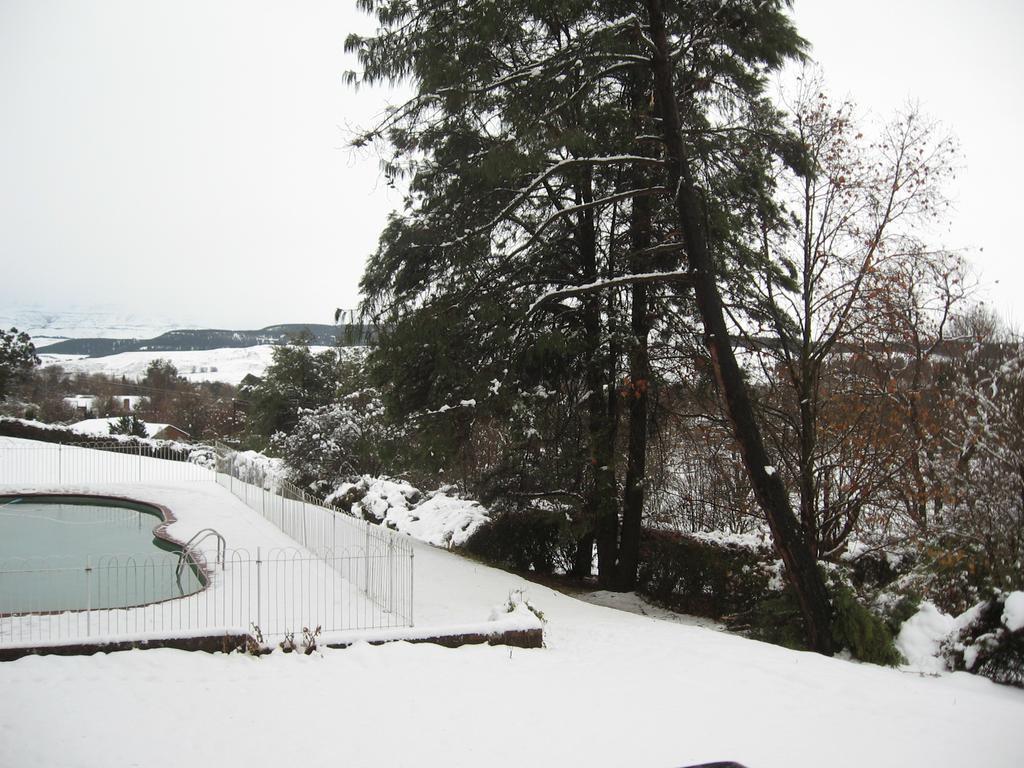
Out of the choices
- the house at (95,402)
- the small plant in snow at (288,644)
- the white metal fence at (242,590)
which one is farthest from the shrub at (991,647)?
the house at (95,402)

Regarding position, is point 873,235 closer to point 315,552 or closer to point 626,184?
point 626,184

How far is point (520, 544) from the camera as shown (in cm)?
1494

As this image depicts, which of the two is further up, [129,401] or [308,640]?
[129,401]

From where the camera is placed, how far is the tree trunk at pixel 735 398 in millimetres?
9109

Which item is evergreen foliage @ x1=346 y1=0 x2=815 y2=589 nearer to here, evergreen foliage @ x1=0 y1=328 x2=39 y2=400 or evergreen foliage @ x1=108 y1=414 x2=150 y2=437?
evergreen foliage @ x1=108 y1=414 x2=150 y2=437

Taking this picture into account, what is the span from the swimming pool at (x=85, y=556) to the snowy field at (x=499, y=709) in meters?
1.49

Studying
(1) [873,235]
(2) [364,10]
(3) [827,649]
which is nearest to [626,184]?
A: (1) [873,235]

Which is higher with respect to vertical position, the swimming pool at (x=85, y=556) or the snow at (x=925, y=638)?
the snow at (x=925, y=638)

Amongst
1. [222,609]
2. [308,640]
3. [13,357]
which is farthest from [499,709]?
[13,357]

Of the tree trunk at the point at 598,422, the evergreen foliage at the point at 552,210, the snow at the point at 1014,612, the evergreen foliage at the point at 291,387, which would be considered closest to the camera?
the snow at the point at 1014,612

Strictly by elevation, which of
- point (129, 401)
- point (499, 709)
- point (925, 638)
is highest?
point (129, 401)

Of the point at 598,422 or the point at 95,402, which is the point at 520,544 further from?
the point at 95,402

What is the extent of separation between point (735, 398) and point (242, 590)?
7.14 metres

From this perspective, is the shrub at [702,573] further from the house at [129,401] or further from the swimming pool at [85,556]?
the house at [129,401]
